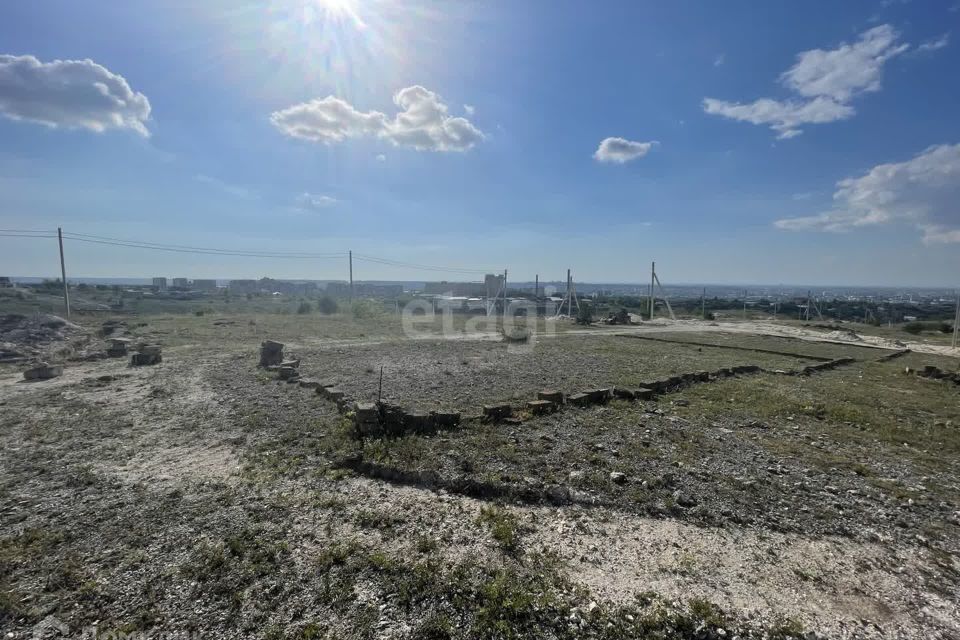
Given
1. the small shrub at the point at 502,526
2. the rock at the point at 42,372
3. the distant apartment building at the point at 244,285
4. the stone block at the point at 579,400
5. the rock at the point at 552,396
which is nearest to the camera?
the small shrub at the point at 502,526

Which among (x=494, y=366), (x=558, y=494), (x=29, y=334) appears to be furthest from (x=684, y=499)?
(x=29, y=334)

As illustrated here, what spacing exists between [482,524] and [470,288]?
62477 mm

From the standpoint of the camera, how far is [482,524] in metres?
4.60

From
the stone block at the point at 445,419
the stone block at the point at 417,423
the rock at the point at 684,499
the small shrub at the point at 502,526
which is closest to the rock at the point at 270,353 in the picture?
the stone block at the point at 417,423

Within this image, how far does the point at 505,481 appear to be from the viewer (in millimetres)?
5477

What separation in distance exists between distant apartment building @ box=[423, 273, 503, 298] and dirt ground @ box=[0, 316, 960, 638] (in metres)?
32.5

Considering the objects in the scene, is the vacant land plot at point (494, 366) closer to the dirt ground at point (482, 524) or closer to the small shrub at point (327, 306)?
the dirt ground at point (482, 524)

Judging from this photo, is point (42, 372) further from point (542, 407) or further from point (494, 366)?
point (542, 407)

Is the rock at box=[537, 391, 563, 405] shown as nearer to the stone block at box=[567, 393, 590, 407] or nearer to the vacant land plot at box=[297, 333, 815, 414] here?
the stone block at box=[567, 393, 590, 407]

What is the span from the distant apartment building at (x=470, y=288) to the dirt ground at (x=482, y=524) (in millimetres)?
32494

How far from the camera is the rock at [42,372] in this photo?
11.8 meters

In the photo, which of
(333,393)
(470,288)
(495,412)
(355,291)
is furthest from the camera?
(470,288)

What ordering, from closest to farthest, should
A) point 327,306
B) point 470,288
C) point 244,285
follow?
1. point 327,306
2. point 470,288
3. point 244,285

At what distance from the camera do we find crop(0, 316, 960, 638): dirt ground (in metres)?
3.38
